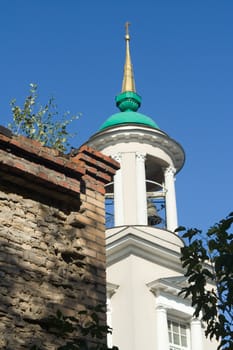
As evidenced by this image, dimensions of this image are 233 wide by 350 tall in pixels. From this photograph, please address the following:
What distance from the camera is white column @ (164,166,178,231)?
81.6ft

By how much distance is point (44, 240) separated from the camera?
8.22 metres

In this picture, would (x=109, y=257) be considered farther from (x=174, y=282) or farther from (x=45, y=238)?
(x=45, y=238)

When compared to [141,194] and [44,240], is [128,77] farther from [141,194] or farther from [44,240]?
[44,240]

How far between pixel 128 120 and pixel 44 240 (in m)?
17.8

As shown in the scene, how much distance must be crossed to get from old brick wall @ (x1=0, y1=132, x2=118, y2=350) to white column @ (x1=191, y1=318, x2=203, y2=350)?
14.0 metres

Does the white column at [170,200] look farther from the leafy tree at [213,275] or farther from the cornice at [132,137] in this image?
the leafy tree at [213,275]

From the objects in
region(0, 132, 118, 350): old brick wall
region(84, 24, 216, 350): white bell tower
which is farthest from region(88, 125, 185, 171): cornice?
region(0, 132, 118, 350): old brick wall

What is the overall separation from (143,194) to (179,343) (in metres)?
4.64

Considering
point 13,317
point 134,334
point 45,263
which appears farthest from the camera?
point 134,334

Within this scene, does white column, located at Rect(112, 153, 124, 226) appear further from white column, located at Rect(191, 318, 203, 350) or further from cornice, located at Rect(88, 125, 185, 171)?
white column, located at Rect(191, 318, 203, 350)

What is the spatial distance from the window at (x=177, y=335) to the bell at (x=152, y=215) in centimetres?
389

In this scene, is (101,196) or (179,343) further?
(179,343)

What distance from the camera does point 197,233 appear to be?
8352mm

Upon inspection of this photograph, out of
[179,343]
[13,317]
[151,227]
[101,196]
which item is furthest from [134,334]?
[13,317]
